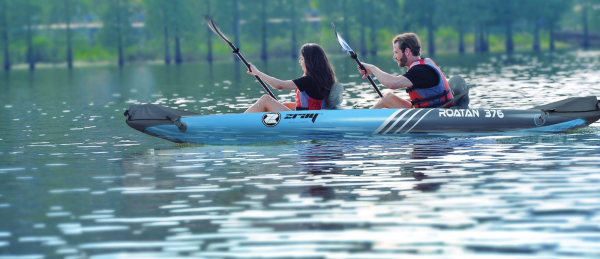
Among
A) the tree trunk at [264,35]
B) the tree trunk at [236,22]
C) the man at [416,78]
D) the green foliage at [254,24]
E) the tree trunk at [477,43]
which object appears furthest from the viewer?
the tree trunk at [477,43]

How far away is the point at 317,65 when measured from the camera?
11797mm

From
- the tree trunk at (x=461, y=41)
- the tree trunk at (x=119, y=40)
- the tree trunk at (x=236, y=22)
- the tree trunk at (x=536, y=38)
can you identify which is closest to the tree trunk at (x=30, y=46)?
the tree trunk at (x=119, y=40)

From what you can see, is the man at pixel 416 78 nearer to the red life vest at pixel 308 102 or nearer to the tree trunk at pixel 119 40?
the red life vest at pixel 308 102

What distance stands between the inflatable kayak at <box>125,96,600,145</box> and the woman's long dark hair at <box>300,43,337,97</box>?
44cm

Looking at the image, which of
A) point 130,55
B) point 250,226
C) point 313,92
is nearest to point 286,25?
point 130,55

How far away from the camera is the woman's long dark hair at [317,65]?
38.4 feet

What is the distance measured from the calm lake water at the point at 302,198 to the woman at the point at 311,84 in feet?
1.72

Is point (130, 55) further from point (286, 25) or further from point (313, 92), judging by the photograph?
point (313, 92)

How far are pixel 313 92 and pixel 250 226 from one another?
17.0 ft

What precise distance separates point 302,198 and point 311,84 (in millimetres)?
3987

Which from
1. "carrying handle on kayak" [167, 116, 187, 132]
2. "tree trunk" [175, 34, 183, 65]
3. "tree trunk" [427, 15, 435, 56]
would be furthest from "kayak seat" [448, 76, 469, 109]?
"tree trunk" [427, 15, 435, 56]

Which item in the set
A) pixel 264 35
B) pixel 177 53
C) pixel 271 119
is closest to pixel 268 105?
pixel 271 119

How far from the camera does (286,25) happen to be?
75188 millimetres

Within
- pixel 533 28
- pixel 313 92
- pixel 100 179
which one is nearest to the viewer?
pixel 100 179
